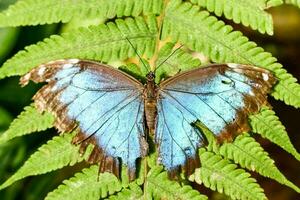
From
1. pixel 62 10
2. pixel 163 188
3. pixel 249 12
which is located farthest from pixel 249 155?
pixel 62 10

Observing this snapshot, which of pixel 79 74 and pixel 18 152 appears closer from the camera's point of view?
pixel 79 74

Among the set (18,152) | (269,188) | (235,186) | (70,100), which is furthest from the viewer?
(269,188)

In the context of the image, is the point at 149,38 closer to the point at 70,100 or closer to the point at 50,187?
the point at 70,100

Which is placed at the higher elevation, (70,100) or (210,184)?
(70,100)

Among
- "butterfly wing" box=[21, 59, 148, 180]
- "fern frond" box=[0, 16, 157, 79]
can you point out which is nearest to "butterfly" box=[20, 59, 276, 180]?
"butterfly wing" box=[21, 59, 148, 180]

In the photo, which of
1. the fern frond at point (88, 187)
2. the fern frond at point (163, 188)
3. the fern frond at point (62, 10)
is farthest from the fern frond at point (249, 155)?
the fern frond at point (62, 10)

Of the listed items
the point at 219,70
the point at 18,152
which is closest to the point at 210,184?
the point at 219,70

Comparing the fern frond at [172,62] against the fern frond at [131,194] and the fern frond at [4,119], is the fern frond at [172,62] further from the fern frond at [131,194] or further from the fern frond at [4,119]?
the fern frond at [4,119]
